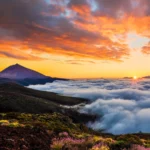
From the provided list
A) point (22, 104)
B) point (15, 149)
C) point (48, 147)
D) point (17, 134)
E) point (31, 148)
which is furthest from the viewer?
point (22, 104)

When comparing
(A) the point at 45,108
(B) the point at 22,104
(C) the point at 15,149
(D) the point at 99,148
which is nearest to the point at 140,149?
(D) the point at 99,148

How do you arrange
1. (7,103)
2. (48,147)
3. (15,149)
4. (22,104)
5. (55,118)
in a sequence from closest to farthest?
(15,149) < (48,147) < (55,118) < (7,103) < (22,104)

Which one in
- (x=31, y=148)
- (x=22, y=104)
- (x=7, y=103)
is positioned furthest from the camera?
(x=22, y=104)

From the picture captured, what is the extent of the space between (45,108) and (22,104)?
19008 millimetres

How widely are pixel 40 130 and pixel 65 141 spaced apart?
4.72 metres

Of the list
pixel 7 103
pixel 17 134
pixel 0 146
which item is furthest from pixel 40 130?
pixel 7 103

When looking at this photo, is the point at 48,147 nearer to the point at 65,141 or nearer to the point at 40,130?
the point at 65,141

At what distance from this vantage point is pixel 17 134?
646 inches

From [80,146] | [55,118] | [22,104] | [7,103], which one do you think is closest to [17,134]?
[80,146]

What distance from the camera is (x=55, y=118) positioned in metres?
42.0

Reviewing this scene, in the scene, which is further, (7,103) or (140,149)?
(7,103)

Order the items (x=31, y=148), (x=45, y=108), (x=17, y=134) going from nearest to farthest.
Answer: (x=31, y=148), (x=17, y=134), (x=45, y=108)

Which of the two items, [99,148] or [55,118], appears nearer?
[99,148]

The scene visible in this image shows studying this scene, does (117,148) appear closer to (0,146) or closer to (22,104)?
(0,146)
